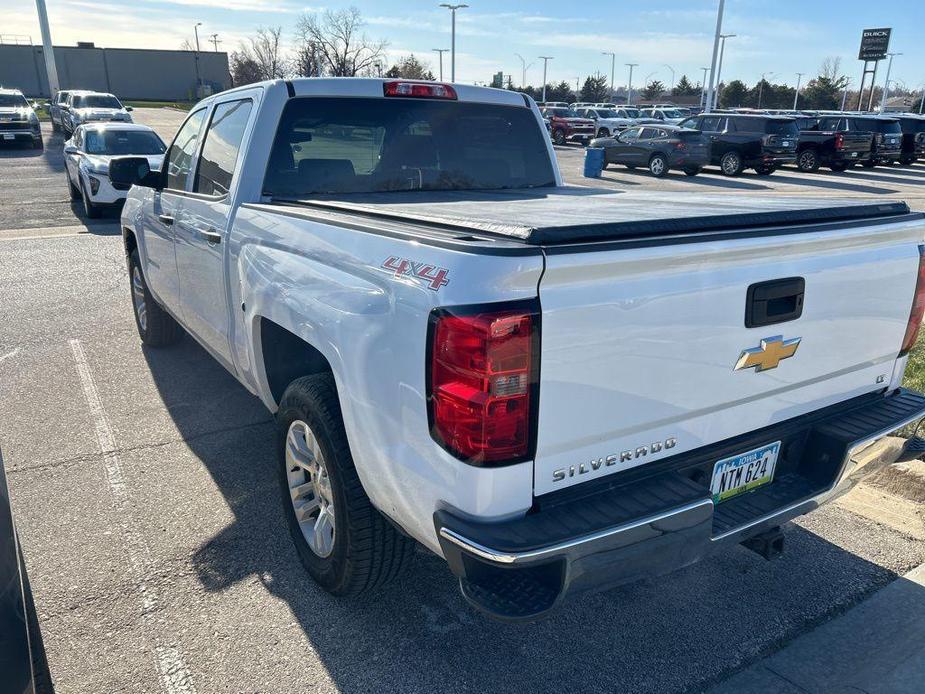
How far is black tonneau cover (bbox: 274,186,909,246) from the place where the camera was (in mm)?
2182

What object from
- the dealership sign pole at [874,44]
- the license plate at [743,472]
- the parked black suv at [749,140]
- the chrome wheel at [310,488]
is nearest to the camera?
the license plate at [743,472]

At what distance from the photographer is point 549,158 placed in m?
4.93

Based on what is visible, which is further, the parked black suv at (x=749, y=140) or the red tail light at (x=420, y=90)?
the parked black suv at (x=749, y=140)

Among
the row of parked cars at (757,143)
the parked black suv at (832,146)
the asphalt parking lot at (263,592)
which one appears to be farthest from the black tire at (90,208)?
Answer: the parked black suv at (832,146)

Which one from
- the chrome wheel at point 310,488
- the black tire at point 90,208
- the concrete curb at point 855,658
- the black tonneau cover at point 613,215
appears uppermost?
the black tonneau cover at point 613,215

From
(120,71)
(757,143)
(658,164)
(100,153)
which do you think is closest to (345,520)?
(100,153)

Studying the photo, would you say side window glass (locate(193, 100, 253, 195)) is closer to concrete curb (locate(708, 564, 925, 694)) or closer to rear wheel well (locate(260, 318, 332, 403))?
rear wheel well (locate(260, 318, 332, 403))

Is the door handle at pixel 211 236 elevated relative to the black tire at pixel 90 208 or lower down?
elevated

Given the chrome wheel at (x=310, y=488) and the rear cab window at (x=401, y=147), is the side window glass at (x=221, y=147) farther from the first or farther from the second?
the chrome wheel at (x=310, y=488)

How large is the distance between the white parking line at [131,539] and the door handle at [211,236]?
4.59ft

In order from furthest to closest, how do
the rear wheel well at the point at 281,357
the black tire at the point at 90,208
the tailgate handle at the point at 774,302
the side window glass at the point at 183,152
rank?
the black tire at the point at 90,208 < the side window glass at the point at 183,152 < the rear wheel well at the point at 281,357 < the tailgate handle at the point at 774,302

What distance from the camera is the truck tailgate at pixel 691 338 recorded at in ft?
6.82

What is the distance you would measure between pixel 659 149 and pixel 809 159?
5.83 m

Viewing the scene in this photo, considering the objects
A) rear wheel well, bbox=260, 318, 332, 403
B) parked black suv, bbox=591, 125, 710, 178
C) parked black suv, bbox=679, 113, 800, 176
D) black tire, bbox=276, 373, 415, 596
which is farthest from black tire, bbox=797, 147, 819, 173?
black tire, bbox=276, 373, 415, 596
